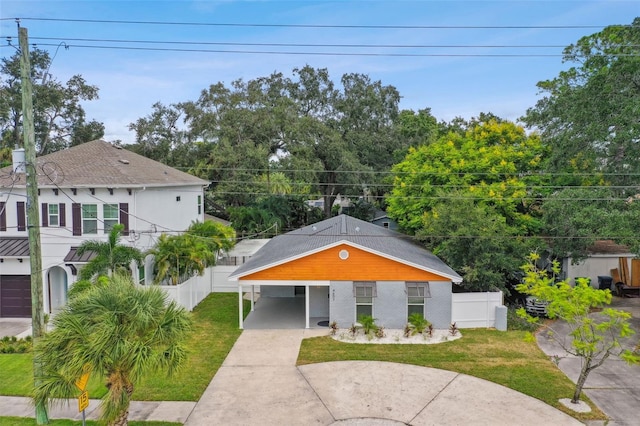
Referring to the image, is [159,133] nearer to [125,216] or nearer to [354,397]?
[125,216]

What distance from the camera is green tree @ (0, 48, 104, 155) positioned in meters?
36.9

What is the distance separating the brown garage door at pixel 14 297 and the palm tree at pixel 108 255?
3.86m

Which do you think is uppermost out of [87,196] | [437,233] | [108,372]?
[87,196]

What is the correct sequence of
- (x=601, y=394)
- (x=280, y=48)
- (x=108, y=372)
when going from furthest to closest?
(x=280, y=48) → (x=601, y=394) → (x=108, y=372)

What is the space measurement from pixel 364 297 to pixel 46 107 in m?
33.7

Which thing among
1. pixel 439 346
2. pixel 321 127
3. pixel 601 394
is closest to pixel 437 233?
pixel 439 346

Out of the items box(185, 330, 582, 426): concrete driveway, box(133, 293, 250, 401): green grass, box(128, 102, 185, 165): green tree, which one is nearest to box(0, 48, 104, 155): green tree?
box(128, 102, 185, 165): green tree

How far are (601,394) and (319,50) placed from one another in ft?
43.8

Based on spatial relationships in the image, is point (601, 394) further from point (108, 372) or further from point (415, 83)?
point (415, 83)

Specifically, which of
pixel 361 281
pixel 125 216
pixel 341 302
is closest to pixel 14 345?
pixel 125 216

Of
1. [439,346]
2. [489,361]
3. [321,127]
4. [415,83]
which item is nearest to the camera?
[489,361]

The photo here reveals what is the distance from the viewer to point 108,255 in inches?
715

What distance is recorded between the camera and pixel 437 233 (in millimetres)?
20766

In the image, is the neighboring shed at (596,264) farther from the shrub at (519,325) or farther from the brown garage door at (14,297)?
Answer: the brown garage door at (14,297)
